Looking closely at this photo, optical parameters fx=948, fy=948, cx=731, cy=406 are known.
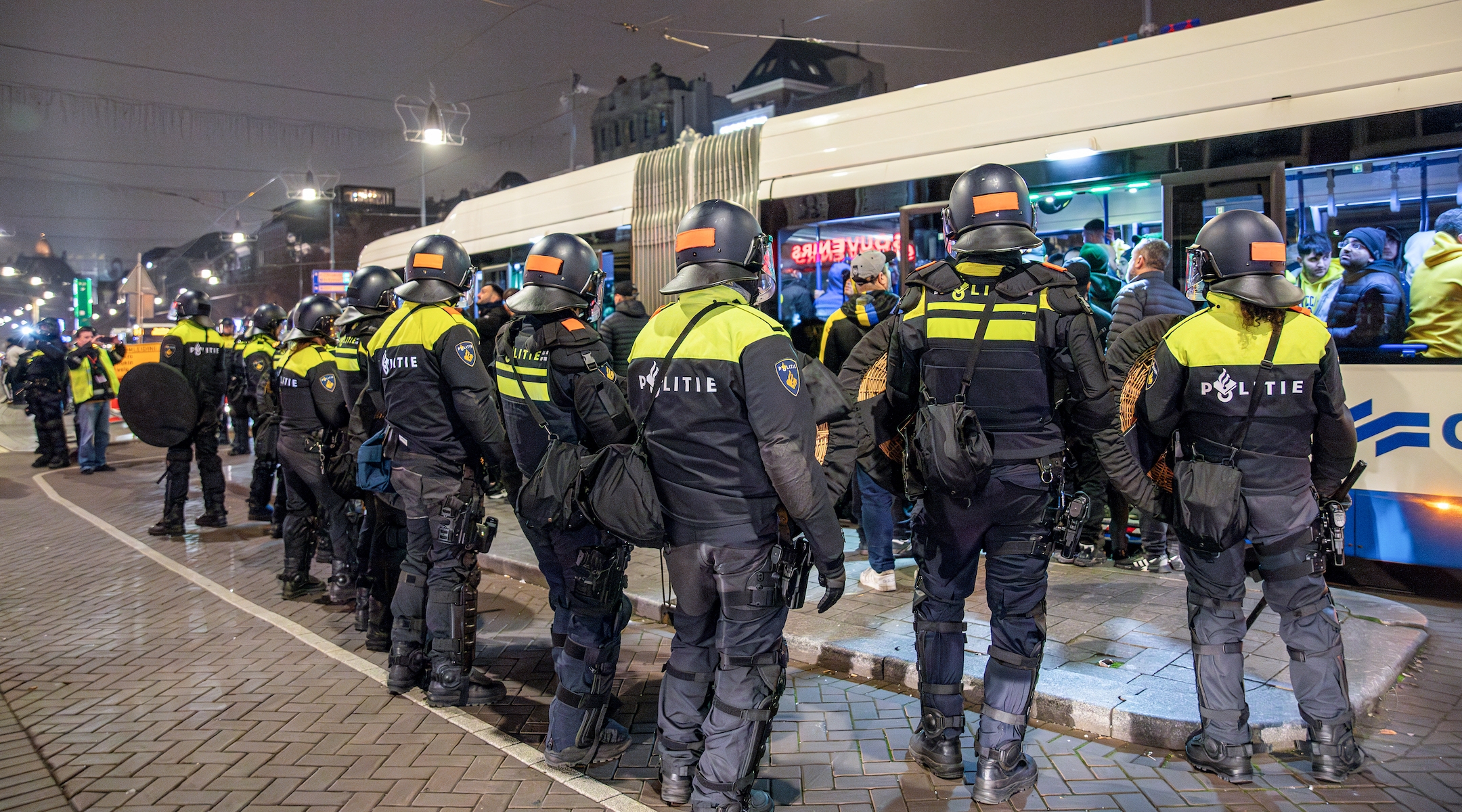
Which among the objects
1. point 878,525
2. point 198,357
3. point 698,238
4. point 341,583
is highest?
point 698,238

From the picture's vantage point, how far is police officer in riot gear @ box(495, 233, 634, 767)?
13.4 ft

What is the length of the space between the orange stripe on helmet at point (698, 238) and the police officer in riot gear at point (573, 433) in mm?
704

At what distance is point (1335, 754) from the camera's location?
12.4ft

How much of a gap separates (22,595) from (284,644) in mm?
3061

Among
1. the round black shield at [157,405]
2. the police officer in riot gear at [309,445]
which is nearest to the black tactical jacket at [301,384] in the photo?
the police officer in riot gear at [309,445]

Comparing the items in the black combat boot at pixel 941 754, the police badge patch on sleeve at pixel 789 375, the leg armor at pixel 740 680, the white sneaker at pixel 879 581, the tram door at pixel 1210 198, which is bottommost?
the black combat boot at pixel 941 754

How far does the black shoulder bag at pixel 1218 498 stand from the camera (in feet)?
12.2

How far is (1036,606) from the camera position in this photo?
3.74 m

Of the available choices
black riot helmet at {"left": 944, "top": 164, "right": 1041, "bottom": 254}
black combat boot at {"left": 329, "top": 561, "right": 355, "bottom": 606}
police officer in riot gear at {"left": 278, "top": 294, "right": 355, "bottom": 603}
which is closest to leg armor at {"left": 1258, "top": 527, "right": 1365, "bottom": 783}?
black riot helmet at {"left": 944, "top": 164, "right": 1041, "bottom": 254}

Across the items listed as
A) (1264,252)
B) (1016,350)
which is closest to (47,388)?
(1016,350)

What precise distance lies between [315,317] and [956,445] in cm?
510

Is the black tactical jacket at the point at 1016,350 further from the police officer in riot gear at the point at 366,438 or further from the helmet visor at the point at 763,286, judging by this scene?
the police officer in riot gear at the point at 366,438

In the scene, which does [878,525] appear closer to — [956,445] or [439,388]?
[956,445]

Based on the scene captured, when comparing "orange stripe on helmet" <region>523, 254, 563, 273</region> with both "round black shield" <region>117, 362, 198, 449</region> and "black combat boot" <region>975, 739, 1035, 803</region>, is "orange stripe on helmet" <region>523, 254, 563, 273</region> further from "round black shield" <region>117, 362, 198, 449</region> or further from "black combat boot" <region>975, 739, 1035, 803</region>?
"round black shield" <region>117, 362, 198, 449</region>
